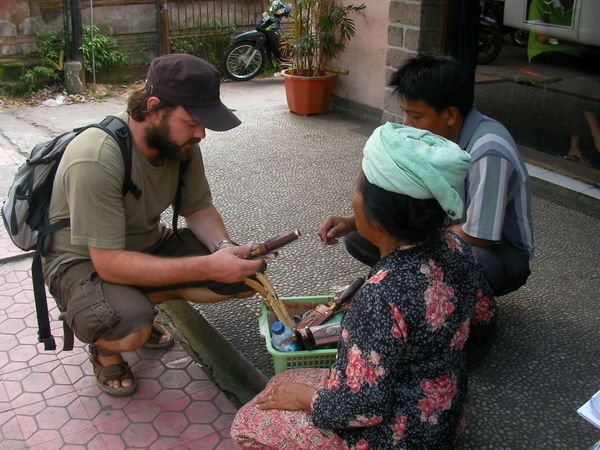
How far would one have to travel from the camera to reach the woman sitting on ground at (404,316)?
1.82 metres

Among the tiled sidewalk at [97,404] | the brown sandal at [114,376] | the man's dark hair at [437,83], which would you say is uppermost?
the man's dark hair at [437,83]

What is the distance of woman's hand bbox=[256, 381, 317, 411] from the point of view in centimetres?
209

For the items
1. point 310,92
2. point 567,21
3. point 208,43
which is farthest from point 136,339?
point 208,43

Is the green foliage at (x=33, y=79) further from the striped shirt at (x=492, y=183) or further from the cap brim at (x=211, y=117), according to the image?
the striped shirt at (x=492, y=183)

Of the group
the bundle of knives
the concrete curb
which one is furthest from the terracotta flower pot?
the bundle of knives

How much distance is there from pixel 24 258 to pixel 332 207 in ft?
7.05

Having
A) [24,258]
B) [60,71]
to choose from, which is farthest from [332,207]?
[60,71]

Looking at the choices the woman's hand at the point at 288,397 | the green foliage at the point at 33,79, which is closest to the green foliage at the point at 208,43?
the green foliage at the point at 33,79

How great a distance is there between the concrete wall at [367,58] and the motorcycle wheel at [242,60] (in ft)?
10.5

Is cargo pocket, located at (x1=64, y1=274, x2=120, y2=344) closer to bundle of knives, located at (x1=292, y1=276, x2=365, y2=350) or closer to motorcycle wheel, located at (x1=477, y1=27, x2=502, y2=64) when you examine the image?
bundle of knives, located at (x1=292, y1=276, x2=365, y2=350)

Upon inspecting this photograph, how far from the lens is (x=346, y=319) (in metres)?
1.92

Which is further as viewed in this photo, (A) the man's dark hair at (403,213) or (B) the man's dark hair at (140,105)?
(B) the man's dark hair at (140,105)

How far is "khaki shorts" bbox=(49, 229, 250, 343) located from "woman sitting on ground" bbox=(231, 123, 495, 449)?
0.97 meters

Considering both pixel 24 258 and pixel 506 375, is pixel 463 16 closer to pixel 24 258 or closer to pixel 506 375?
pixel 506 375
